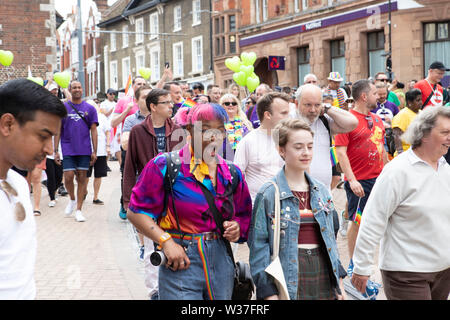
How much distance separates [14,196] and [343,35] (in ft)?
98.7

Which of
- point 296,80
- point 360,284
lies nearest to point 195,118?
point 360,284

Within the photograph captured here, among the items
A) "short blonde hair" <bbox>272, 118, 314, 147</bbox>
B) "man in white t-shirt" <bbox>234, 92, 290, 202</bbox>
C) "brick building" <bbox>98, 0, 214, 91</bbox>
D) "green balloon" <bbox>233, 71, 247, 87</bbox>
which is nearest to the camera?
"short blonde hair" <bbox>272, 118, 314, 147</bbox>

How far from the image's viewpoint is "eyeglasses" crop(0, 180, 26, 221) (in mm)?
2227

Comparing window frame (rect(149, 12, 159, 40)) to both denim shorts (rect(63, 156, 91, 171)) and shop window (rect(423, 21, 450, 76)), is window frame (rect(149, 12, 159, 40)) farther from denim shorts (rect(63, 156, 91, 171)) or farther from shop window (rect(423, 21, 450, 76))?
denim shorts (rect(63, 156, 91, 171))

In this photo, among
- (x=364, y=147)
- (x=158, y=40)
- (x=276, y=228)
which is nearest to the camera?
(x=276, y=228)

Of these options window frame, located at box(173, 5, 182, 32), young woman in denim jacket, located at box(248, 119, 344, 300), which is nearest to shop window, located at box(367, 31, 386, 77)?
window frame, located at box(173, 5, 182, 32)

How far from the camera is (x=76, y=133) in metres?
10.6

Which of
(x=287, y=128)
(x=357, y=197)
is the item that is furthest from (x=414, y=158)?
(x=357, y=197)

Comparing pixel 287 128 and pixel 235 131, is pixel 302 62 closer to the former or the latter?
pixel 235 131

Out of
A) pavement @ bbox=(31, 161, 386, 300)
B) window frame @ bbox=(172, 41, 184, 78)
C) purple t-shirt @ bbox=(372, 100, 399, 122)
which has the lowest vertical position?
pavement @ bbox=(31, 161, 386, 300)

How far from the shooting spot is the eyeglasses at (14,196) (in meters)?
2.23

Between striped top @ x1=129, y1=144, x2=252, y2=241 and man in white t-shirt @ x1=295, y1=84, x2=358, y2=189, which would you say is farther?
man in white t-shirt @ x1=295, y1=84, x2=358, y2=189

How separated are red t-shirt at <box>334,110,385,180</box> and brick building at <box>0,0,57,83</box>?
19.1 meters

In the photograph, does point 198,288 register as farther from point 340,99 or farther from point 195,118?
point 340,99
